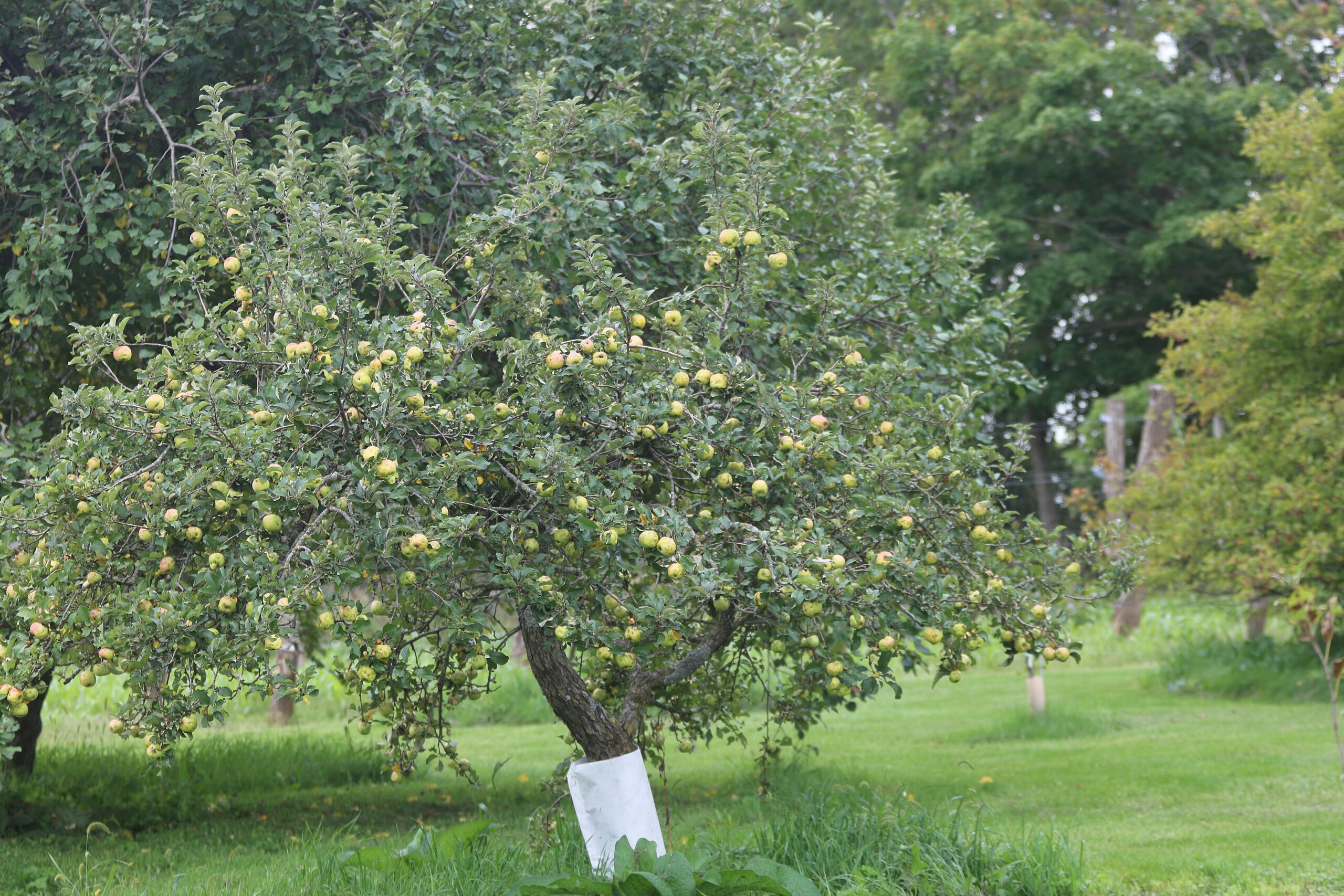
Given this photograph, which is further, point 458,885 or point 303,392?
point 458,885

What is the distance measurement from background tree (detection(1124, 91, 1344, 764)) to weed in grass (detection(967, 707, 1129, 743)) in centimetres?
187

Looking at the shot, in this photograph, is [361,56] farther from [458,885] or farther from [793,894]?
[793,894]

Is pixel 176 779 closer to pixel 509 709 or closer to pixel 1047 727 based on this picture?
pixel 509 709

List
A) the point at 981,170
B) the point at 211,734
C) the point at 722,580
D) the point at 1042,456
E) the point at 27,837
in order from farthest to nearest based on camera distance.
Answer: the point at 1042,456 < the point at 981,170 < the point at 211,734 < the point at 27,837 < the point at 722,580

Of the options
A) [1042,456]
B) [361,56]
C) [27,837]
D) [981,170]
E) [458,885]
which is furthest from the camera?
[1042,456]

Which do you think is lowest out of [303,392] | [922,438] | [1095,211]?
[922,438]

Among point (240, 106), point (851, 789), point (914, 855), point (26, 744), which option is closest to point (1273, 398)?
point (851, 789)

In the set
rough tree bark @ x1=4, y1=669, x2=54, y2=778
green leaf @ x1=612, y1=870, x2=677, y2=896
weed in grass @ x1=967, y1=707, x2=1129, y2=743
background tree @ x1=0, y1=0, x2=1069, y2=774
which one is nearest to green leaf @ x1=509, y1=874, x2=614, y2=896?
green leaf @ x1=612, y1=870, x2=677, y2=896

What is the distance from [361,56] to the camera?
5.52 m

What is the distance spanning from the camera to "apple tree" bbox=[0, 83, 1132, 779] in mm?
3539

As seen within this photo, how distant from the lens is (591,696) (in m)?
4.59

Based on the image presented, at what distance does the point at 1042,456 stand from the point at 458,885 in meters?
21.3

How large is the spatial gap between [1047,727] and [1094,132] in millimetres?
11324

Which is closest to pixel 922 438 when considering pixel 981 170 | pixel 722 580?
pixel 722 580
